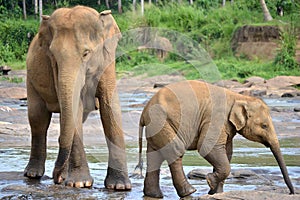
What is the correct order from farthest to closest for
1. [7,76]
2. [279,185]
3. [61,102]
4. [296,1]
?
[296,1] → [7,76] → [279,185] → [61,102]

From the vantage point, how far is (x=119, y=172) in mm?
7668

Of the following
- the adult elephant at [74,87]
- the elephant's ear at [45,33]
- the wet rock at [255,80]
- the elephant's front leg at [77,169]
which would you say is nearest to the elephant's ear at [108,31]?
the adult elephant at [74,87]

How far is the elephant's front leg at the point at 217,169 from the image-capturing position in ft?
22.8

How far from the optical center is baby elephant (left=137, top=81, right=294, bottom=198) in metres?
7.04

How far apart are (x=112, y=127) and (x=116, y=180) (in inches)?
23.2

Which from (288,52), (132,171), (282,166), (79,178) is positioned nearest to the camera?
(282,166)

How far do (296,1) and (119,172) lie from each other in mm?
29707

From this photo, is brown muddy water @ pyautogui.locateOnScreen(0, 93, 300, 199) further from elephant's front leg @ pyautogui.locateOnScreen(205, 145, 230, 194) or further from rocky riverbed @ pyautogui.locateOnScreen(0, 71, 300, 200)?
elephant's front leg @ pyautogui.locateOnScreen(205, 145, 230, 194)

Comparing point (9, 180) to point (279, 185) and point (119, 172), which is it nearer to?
point (119, 172)

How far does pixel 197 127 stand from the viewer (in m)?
7.20

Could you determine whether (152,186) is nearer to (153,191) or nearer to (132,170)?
(153,191)

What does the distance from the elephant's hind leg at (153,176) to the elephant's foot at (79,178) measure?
2.07ft

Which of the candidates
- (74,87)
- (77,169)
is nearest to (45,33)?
(74,87)

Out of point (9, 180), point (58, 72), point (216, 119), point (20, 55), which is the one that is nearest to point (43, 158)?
point (9, 180)
